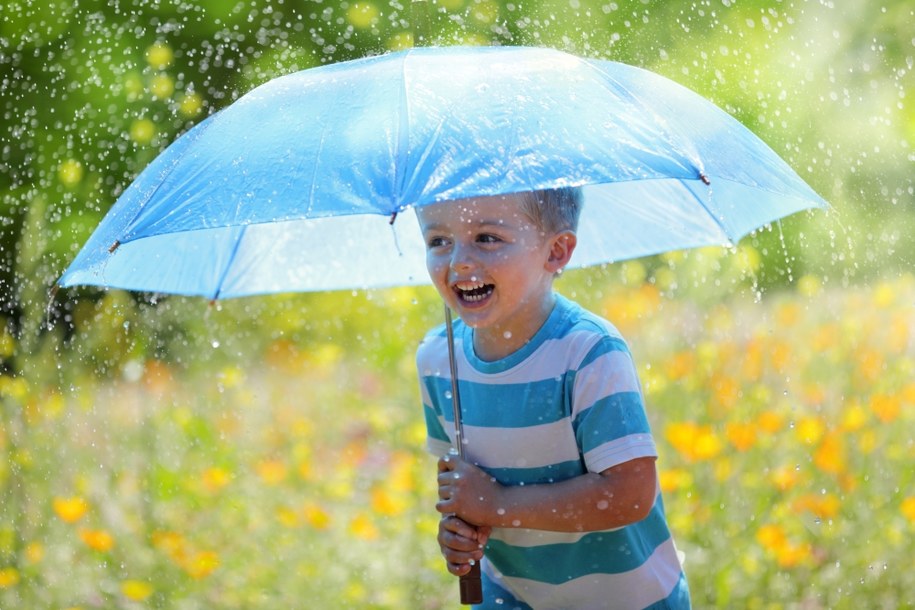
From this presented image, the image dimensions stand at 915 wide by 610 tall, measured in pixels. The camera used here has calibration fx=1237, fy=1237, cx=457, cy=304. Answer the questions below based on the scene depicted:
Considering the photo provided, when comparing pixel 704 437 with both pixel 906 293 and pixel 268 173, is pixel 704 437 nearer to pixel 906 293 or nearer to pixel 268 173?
pixel 906 293

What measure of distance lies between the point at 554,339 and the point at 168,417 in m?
2.05

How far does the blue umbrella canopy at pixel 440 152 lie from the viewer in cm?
169

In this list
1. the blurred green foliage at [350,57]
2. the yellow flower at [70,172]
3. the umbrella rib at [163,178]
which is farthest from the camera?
the blurred green foliage at [350,57]

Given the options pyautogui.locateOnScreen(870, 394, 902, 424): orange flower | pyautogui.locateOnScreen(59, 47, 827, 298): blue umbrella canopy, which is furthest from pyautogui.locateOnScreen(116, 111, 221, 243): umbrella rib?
pyautogui.locateOnScreen(870, 394, 902, 424): orange flower

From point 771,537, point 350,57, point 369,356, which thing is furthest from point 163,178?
point 350,57

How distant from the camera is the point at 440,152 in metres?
1.71

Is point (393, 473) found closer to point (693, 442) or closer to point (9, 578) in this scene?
point (693, 442)

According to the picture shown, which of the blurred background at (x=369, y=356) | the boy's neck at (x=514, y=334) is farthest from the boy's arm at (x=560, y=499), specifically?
the blurred background at (x=369, y=356)

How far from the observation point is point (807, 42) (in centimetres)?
568

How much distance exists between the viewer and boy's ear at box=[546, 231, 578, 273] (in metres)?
2.13

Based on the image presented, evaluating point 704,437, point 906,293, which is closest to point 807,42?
point 906,293

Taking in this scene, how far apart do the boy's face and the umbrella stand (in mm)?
104

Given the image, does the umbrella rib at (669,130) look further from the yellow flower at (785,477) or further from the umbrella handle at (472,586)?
the yellow flower at (785,477)

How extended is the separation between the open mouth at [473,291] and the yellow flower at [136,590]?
1670mm
